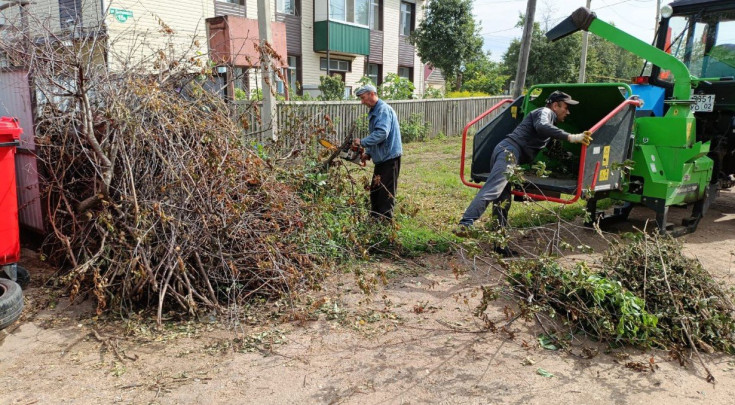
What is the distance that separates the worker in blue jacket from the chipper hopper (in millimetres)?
783

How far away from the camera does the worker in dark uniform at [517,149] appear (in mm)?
5148

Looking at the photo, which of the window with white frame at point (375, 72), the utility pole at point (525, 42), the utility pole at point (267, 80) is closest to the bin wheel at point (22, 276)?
the utility pole at point (267, 80)

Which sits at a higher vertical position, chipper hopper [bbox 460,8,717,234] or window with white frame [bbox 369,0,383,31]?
window with white frame [bbox 369,0,383,31]

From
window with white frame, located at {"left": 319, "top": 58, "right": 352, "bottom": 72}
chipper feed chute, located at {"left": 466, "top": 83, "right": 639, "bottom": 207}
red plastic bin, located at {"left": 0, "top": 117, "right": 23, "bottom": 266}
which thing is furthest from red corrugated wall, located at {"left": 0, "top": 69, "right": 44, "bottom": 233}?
window with white frame, located at {"left": 319, "top": 58, "right": 352, "bottom": 72}

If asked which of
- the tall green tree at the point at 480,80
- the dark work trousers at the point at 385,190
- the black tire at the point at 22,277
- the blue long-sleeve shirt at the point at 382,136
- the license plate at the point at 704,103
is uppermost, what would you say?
the tall green tree at the point at 480,80

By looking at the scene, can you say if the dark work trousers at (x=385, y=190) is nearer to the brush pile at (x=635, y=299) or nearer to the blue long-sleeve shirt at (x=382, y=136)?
the blue long-sleeve shirt at (x=382, y=136)

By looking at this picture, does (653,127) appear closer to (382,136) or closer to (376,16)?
(382,136)

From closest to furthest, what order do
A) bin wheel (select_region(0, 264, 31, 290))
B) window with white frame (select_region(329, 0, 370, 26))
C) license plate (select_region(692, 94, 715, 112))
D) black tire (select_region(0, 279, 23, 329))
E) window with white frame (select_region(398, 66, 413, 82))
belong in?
black tire (select_region(0, 279, 23, 329)) → bin wheel (select_region(0, 264, 31, 290)) → license plate (select_region(692, 94, 715, 112)) → window with white frame (select_region(329, 0, 370, 26)) → window with white frame (select_region(398, 66, 413, 82))

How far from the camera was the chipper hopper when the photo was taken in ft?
17.3

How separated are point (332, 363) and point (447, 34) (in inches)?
764

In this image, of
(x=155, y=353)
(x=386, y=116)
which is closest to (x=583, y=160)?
(x=386, y=116)

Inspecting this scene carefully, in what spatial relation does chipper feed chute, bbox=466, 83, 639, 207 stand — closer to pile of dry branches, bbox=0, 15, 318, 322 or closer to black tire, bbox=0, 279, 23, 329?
pile of dry branches, bbox=0, 15, 318, 322

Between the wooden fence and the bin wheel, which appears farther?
Result: the wooden fence

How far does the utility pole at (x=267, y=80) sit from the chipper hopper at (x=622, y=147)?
6.93ft
